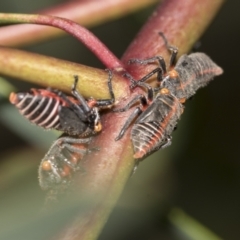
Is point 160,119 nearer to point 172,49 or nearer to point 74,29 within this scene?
point 172,49

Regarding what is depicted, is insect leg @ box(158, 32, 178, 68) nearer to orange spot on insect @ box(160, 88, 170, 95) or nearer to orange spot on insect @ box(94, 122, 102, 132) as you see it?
orange spot on insect @ box(160, 88, 170, 95)

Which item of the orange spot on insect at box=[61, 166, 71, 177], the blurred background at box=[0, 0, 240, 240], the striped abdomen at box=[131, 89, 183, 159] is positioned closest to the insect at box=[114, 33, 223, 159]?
the striped abdomen at box=[131, 89, 183, 159]

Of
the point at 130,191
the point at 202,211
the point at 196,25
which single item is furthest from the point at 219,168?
the point at 130,191

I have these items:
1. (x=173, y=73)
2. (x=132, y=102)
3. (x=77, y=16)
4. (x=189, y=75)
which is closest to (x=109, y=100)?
(x=132, y=102)

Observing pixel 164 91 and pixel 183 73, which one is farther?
pixel 183 73

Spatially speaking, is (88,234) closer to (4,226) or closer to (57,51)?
(4,226)

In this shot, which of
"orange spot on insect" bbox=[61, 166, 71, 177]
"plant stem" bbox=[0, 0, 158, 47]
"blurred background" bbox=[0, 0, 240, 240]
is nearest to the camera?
"blurred background" bbox=[0, 0, 240, 240]
